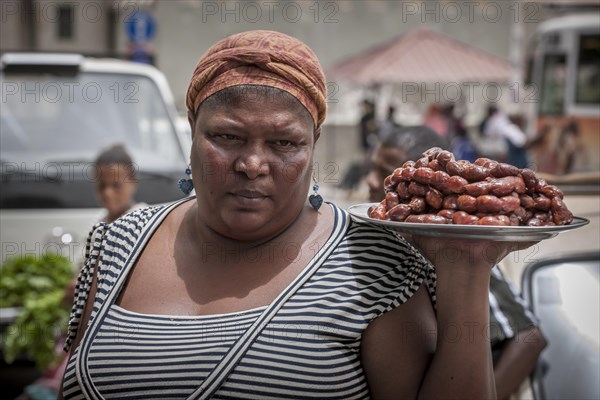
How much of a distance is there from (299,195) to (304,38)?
22.4 meters

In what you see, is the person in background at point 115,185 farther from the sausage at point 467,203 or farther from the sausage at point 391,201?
the sausage at point 467,203

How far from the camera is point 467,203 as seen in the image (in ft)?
5.83

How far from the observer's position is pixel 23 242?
17.3 feet

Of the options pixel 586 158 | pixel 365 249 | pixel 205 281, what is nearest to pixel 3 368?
pixel 205 281

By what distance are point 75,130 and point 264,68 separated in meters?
4.07

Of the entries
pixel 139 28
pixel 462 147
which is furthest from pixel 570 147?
pixel 139 28

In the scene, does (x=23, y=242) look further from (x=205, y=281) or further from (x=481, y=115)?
(x=481, y=115)

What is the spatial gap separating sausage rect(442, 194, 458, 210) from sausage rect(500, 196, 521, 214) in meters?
0.09

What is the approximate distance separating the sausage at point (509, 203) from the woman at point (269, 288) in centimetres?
8

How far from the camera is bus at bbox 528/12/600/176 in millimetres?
13266

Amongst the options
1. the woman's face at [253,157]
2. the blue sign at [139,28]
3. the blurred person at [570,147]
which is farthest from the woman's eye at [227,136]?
the blurred person at [570,147]

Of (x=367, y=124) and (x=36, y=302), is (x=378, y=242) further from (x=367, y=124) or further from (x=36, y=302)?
(x=367, y=124)

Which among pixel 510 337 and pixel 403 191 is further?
pixel 510 337

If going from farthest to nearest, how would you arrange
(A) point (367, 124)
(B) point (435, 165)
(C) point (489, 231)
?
1. (A) point (367, 124)
2. (B) point (435, 165)
3. (C) point (489, 231)
